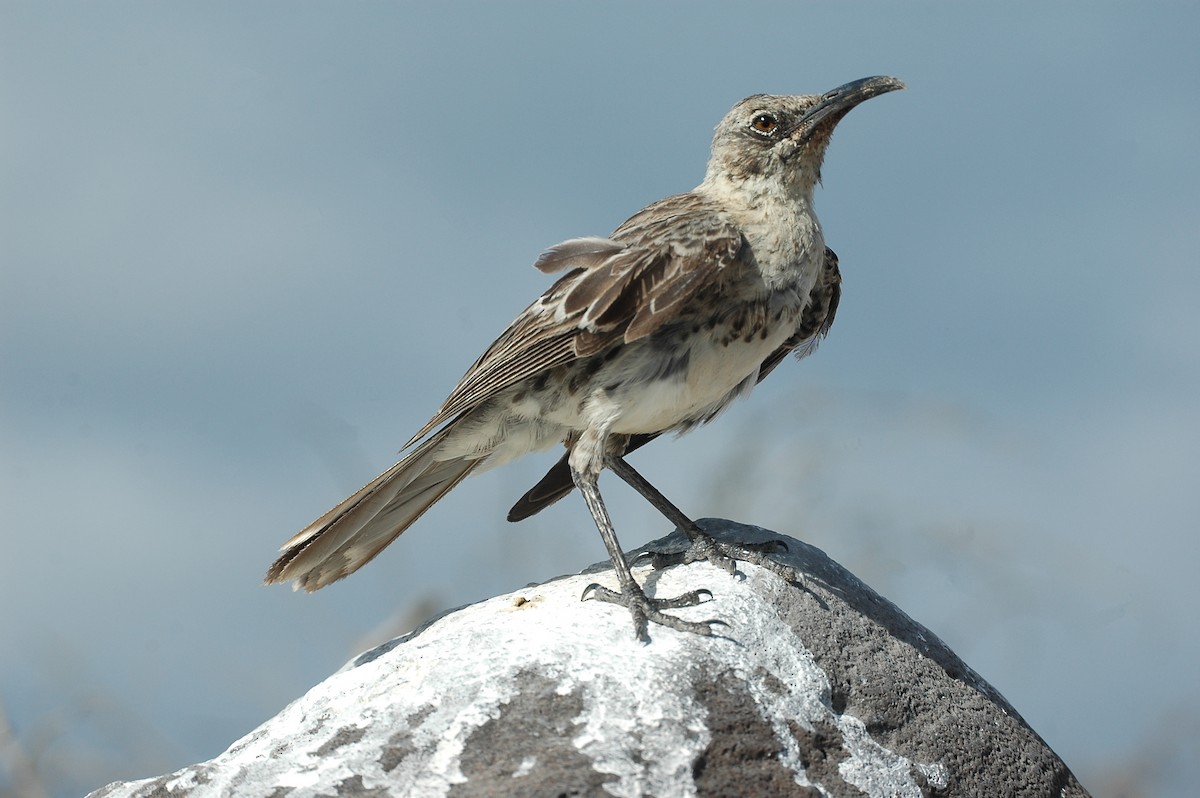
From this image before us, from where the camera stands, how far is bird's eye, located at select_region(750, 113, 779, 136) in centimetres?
608

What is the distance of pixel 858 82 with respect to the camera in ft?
20.3

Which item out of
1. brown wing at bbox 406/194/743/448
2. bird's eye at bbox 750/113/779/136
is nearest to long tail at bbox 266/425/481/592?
brown wing at bbox 406/194/743/448

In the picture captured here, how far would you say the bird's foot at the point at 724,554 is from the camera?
206 inches

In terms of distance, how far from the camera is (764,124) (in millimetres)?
6094

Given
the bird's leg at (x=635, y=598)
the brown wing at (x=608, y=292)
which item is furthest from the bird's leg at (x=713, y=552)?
the brown wing at (x=608, y=292)

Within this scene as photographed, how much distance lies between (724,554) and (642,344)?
960 millimetres

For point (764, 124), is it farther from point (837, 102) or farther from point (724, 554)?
point (724, 554)

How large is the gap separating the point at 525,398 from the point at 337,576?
4.34 ft

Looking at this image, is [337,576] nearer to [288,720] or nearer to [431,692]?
[288,720]

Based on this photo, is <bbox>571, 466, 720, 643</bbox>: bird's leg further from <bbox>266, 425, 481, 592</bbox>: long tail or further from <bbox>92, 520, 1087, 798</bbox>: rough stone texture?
<bbox>266, 425, 481, 592</bbox>: long tail

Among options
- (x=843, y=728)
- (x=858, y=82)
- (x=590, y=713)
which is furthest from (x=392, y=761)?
(x=858, y=82)

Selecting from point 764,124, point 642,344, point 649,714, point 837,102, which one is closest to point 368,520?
point 642,344

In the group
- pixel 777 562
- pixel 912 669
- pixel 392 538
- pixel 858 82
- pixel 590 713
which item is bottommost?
pixel 590 713

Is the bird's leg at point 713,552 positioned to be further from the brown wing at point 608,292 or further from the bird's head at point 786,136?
the bird's head at point 786,136
